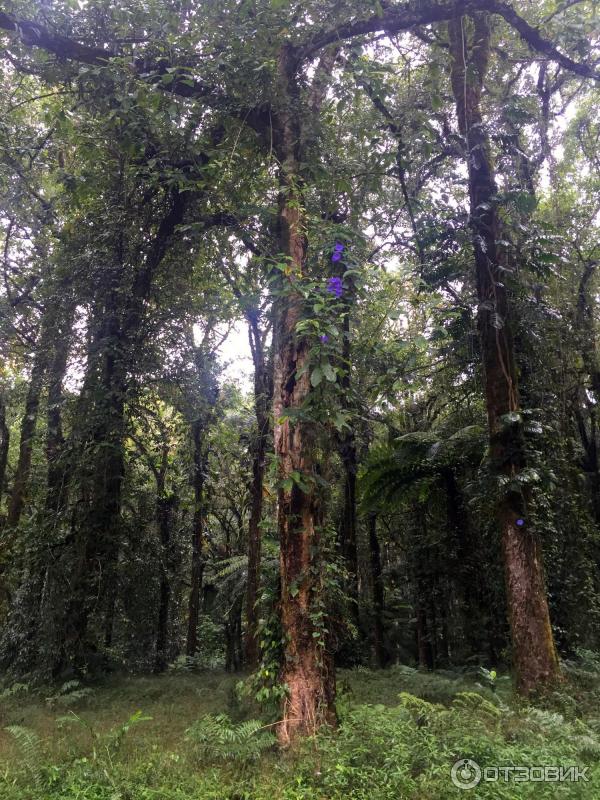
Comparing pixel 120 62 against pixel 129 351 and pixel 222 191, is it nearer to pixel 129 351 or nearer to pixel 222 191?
pixel 222 191

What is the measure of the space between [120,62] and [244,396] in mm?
11572

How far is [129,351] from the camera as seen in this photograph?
8.91 m

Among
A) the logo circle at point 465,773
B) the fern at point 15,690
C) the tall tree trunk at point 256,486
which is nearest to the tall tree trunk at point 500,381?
the logo circle at point 465,773

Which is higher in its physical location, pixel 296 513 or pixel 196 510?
pixel 196 510

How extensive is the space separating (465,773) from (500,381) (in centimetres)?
413

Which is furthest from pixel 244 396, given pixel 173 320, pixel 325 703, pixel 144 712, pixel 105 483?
pixel 325 703

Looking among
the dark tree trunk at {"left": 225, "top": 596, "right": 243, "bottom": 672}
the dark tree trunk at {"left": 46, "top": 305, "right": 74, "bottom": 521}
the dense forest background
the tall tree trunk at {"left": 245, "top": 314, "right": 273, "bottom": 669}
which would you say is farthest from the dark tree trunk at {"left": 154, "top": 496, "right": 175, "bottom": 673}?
the dark tree trunk at {"left": 46, "top": 305, "right": 74, "bottom": 521}

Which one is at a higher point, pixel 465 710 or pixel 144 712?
pixel 465 710

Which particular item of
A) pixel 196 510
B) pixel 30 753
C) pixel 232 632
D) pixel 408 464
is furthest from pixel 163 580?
pixel 30 753

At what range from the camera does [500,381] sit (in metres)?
6.42

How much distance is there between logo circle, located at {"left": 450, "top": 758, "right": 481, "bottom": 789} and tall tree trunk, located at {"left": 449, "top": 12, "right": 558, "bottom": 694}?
2123mm

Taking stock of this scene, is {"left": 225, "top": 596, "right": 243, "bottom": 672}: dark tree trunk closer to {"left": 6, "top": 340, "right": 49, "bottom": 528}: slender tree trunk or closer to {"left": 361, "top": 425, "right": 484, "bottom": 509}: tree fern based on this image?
{"left": 6, "top": 340, "right": 49, "bottom": 528}: slender tree trunk

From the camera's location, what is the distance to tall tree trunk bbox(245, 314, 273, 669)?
10078 mm

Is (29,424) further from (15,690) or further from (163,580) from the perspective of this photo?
(15,690)
